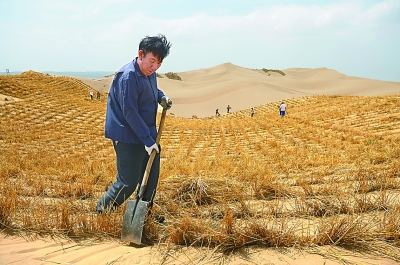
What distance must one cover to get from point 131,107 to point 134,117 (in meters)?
0.08

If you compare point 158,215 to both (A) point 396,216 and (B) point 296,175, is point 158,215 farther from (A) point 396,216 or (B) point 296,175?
(B) point 296,175

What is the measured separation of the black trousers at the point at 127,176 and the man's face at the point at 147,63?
61cm

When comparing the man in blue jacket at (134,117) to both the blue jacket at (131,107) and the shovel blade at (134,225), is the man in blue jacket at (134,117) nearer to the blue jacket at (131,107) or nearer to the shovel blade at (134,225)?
the blue jacket at (131,107)

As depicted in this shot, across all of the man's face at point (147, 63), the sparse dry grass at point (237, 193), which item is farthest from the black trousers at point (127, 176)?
the man's face at point (147, 63)

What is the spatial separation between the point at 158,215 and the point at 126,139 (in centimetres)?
73

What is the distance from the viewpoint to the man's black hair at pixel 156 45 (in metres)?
2.41

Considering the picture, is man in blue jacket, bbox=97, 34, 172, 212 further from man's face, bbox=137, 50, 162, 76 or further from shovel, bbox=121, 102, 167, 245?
shovel, bbox=121, 102, 167, 245

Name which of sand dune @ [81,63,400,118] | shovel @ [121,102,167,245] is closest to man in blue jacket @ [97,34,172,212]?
shovel @ [121,102,167,245]

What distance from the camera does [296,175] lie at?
442 cm

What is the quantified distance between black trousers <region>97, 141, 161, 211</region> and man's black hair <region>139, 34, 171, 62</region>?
0.76 m

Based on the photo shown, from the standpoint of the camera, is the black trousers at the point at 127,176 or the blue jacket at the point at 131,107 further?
the black trousers at the point at 127,176

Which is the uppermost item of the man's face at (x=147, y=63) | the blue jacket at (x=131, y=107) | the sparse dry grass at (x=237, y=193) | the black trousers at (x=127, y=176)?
the man's face at (x=147, y=63)

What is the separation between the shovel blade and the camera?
7.36 feet

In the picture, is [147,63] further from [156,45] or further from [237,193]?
[237,193]
